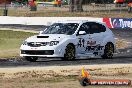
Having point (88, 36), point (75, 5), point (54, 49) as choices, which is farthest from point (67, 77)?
point (75, 5)

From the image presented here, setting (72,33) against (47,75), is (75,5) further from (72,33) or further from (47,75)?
(47,75)

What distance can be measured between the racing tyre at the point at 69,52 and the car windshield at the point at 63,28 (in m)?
0.74

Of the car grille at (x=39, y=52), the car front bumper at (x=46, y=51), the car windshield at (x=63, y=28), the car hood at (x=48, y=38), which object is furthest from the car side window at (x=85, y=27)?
the car grille at (x=39, y=52)

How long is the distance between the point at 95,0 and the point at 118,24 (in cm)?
7429

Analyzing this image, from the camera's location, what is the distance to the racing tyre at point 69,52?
1911 centimetres

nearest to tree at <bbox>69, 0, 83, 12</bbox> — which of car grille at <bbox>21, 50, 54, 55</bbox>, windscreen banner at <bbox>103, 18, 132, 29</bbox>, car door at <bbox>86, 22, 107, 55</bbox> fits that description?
windscreen banner at <bbox>103, 18, 132, 29</bbox>

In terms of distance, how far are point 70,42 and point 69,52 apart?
0.39 m

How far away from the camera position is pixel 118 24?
2007 inches

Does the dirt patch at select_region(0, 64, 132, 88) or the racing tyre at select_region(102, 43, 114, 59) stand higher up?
the dirt patch at select_region(0, 64, 132, 88)

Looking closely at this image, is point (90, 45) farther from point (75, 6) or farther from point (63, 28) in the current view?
point (75, 6)

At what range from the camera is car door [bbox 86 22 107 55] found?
20.5m

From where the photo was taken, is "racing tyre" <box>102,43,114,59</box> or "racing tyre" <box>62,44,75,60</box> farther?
"racing tyre" <box>102,43,114,59</box>

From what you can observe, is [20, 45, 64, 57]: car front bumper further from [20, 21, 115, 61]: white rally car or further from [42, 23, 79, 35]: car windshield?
[42, 23, 79, 35]: car windshield

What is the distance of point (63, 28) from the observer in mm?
20172
